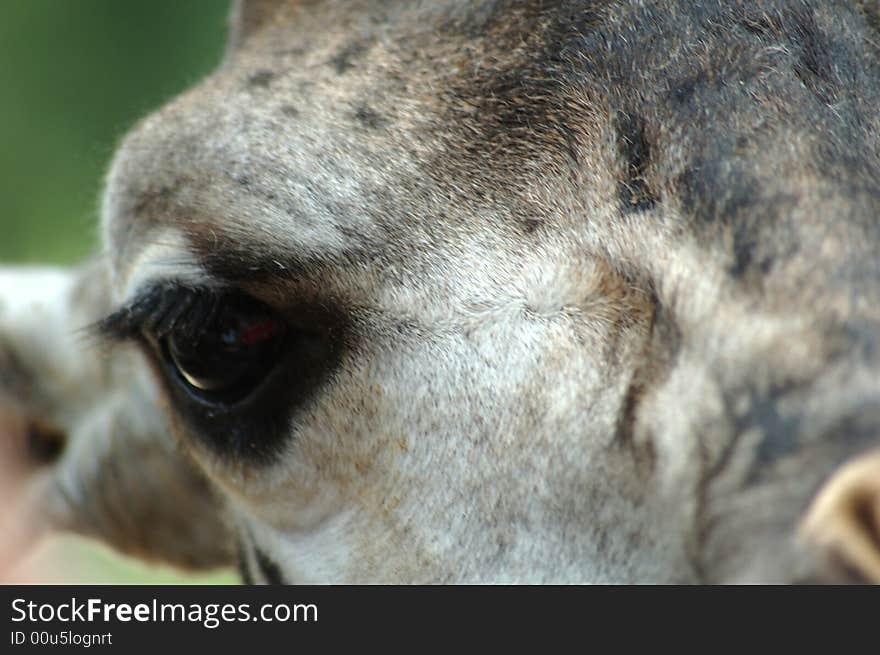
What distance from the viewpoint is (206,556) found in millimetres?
3432

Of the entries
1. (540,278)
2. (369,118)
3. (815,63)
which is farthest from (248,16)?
(815,63)

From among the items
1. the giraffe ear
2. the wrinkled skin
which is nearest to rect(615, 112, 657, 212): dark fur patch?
the wrinkled skin

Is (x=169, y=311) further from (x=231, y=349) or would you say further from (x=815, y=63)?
(x=815, y=63)

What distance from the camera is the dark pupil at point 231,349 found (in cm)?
203

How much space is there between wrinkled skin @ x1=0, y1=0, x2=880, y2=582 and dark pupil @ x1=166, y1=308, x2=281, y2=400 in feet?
0.11

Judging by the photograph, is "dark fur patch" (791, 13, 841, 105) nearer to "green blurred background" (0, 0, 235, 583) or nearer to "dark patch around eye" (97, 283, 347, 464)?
"dark patch around eye" (97, 283, 347, 464)

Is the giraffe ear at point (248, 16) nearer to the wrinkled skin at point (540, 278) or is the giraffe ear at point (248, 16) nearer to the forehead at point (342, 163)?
the wrinkled skin at point (540, 278)

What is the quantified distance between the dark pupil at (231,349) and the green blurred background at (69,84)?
4783mm

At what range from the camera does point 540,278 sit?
1872mm

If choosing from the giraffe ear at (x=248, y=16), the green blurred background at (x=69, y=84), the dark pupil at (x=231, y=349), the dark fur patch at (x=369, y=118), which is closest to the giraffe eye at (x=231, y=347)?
the dark pupil at (x=231, y=349)

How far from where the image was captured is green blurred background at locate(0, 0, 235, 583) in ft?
22.5
